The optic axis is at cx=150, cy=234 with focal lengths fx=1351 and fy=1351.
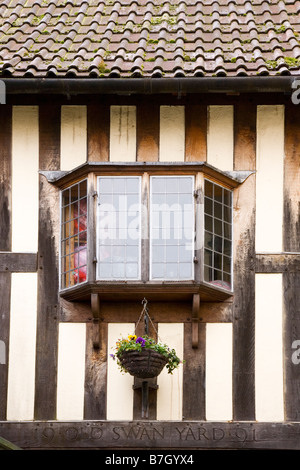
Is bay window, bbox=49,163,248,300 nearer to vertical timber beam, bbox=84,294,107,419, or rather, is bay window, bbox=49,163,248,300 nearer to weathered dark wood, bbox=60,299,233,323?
weathered dark wood, bbox=60,299,233,323

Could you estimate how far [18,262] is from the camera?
52.6 feet

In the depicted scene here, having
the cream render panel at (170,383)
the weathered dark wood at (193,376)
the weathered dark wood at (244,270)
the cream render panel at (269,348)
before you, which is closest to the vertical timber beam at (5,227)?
the cream render panel at (170,383)

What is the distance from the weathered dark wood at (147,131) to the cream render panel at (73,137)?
66 cm

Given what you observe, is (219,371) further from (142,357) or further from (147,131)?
(147,131)

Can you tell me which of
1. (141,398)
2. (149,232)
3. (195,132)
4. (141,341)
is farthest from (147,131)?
(141,398)

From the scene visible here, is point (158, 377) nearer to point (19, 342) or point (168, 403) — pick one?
point (168, 403)

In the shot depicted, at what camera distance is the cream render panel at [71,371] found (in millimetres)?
15602

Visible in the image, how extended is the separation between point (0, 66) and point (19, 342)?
325 centimetres

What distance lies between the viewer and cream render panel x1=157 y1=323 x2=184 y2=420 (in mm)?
15547

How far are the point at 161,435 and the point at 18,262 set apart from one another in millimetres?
2686

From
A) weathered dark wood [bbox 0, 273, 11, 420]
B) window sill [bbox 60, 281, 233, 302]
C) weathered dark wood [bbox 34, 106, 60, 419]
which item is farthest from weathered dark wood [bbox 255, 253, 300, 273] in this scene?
weathered dark wood [bbox 0, 273, 11, 420]

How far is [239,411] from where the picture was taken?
15492mm

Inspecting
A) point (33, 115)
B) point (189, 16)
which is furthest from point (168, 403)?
point (189, 16)
